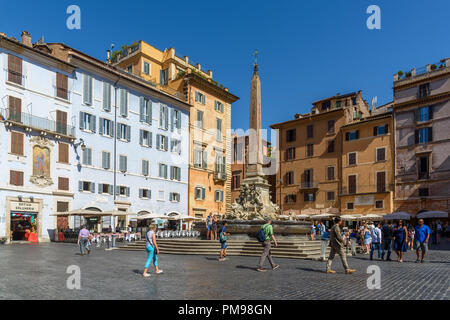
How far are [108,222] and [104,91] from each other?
1074 centimetres

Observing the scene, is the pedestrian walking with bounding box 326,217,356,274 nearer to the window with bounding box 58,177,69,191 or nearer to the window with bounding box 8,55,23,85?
the window with bounding box 58,177,69,191

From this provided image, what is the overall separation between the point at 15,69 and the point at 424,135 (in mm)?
35457

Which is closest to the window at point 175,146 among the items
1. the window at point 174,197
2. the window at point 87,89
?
the window at point 174,197

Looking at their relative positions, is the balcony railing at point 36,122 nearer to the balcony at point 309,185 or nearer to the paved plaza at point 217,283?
the paved plaza at point 217,283

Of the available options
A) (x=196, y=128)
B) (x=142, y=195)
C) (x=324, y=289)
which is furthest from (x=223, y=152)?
(x=324, y=289)

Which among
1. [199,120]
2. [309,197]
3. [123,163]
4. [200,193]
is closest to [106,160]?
[123,163]

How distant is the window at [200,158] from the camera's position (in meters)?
43.0

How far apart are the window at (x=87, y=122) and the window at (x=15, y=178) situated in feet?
20.6

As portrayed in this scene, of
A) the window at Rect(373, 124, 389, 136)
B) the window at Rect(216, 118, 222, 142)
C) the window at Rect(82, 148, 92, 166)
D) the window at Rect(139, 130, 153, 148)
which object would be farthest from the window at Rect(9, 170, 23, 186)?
the window at Rect(373, 124, 389, 136)

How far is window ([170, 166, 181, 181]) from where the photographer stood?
40.5m

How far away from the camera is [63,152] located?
3111cm

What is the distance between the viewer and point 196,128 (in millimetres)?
43469

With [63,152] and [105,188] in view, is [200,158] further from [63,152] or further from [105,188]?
[63,152]
